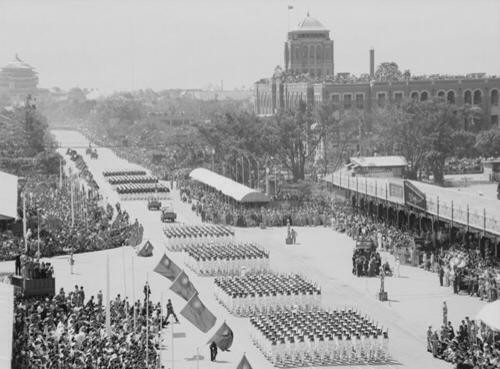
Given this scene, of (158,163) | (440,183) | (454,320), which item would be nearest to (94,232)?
(454,320)

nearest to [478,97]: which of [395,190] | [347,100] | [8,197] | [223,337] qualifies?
[347,100]

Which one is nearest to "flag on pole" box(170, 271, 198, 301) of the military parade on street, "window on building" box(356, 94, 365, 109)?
the military parade on street

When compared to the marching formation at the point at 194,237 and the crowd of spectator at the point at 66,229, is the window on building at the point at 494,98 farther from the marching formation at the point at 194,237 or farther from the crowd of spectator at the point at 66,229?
the marching formation at the point at 194,237

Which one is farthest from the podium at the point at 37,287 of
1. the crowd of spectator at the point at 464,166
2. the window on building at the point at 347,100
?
the window on building at the point at 347,100

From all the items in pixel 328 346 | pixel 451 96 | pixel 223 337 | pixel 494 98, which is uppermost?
pixel 451 96

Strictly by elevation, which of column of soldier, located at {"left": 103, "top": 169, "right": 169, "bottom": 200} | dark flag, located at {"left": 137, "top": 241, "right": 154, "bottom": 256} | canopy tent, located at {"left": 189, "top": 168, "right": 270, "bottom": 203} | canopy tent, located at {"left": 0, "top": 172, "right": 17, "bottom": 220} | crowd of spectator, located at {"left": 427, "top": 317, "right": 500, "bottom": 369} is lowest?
column of soldier, located at {"left": 103, "top": 169, "right": 169, "bottom": 200}

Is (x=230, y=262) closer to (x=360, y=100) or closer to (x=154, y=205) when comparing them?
(x=154, y=205)

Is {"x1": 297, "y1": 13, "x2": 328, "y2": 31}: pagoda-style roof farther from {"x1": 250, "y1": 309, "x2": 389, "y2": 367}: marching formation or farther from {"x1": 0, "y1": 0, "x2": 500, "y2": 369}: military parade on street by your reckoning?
{"x1": 250, "y1": 309, "x2": 389, "y2": 367}: marching formation

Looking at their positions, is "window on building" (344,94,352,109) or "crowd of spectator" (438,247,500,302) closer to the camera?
"crowd of spectator" (438,247,500,302)

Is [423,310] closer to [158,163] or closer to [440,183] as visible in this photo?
[440,183]
